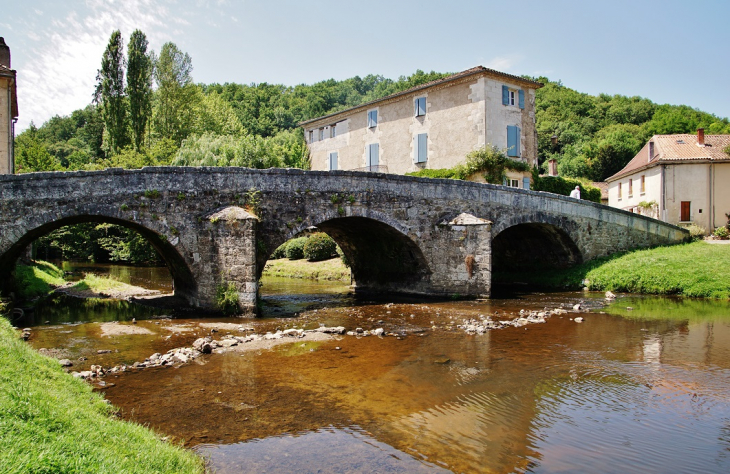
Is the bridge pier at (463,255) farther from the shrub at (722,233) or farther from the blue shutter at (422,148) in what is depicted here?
the shrub at (722,233)

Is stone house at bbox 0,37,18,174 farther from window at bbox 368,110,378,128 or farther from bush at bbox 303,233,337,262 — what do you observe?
window at bbox 368,110,378,128

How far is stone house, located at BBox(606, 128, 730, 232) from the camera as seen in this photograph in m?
27.2

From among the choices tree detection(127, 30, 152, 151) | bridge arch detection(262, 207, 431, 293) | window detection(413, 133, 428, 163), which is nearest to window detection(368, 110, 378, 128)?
window detection(413, 133, 428, 163)

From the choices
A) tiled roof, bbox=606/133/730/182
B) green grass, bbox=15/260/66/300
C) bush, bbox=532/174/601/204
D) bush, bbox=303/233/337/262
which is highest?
tiled roof, bbox=606/133/730/182

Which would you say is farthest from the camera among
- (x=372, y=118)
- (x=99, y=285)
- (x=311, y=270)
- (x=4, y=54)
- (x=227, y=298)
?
(x=372, y=118)

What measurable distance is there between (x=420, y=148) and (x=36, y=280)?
2037 centimetres

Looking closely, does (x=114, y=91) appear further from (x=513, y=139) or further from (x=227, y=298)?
(x=227, y=298)

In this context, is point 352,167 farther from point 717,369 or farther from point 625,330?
point 717,369

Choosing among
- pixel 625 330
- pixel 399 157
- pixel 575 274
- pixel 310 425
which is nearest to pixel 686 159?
pixel 575 274

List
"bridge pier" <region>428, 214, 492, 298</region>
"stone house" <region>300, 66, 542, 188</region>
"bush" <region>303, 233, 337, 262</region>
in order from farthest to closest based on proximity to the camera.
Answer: "bush" <region>303, 233, 337, 262</region>
"stone house" <region>300, 66, 542, 188</region>
"bridge pier" <region>428, 214, 492, 298</region>

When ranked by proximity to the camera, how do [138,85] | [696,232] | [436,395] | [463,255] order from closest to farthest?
[436,395]
[463,255]
[696,232]
[138,85]

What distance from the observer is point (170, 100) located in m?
40.9

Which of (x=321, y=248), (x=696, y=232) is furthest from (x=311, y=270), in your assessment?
(x=696, y=232)

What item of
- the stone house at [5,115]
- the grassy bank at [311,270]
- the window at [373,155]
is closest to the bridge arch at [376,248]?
the grassy bank at [311,270]
